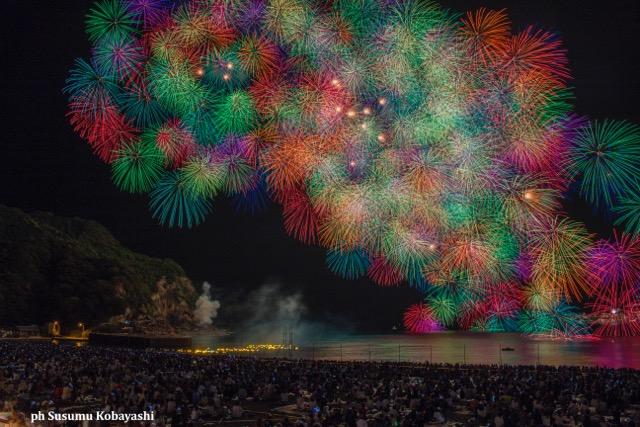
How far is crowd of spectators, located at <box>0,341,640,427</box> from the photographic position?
72.7ft

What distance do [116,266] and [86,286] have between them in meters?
10.9

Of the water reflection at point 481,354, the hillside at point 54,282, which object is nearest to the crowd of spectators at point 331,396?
the water reflection at point 481,354

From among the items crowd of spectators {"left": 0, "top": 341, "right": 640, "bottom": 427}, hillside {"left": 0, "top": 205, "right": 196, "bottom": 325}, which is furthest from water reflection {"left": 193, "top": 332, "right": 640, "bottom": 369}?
crowd of spectators {"left": 0, "top": 341, "right": 640, "bottom": 427}

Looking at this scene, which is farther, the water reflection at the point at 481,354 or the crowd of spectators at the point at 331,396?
the water reflection at the point at 481,354

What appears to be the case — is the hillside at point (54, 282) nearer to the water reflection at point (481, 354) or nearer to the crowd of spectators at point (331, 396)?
the water reflection at point (481, 354)

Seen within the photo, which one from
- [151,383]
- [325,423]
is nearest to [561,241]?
[325,423]

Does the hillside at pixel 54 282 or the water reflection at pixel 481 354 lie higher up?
the hillside at pixel 54 282

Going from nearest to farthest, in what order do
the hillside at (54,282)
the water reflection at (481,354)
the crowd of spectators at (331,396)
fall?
the crowd of spectators at (331,396) → the water reflection at (481,354) → the hillside at (54,282)

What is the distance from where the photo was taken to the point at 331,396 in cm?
2755

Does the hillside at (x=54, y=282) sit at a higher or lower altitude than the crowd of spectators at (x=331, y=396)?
higher

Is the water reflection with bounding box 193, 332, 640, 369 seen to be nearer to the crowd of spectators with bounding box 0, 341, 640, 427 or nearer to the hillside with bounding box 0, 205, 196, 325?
the hillside with bounding box 0, 205, 196, 325

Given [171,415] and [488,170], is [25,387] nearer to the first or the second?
[171,415]

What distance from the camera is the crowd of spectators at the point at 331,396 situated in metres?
22.2

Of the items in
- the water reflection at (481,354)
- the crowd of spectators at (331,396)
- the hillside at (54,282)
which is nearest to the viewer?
the crowd of spectators at (331,396)
